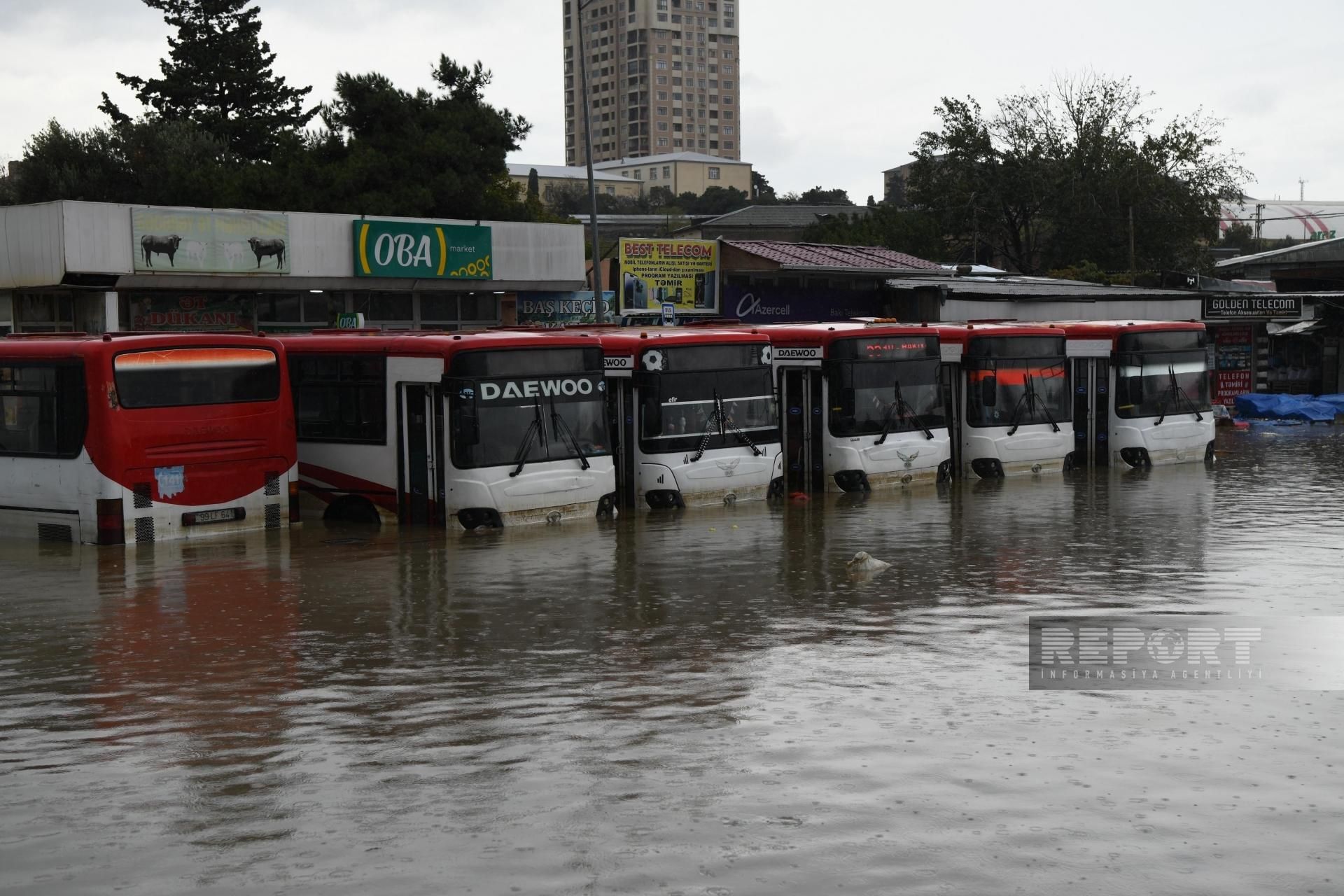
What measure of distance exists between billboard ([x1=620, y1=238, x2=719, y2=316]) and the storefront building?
1293mm

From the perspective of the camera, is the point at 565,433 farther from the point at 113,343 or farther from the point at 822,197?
the point at 822,197

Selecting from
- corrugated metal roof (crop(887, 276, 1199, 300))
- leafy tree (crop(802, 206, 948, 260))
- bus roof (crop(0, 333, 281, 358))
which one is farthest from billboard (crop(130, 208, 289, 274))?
leafy tree (crop(802, 206, 948, 260))

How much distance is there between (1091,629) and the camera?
40.1 ft

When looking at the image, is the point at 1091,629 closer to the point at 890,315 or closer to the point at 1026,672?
the point at 1026,672

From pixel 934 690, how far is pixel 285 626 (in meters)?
5.72

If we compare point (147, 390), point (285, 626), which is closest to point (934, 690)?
point (285, 626)

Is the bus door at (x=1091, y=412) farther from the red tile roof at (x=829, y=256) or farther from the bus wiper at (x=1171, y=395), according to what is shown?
the red tile roof at (x=829, y=256)

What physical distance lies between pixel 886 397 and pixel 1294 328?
28296 millimetres

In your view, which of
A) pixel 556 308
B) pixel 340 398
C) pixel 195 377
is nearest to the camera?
pixel 195 377

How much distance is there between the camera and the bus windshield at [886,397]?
78.3 ft

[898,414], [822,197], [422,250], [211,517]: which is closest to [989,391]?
[898,414]

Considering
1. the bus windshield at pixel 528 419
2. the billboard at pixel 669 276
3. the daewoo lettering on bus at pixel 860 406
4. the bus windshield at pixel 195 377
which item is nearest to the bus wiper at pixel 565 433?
the bus windshield at pixel 528 419

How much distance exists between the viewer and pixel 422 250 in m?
36.1

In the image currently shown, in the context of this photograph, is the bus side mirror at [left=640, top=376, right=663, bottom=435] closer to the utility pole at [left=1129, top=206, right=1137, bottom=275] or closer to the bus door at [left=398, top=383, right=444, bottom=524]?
the bus door at [left=398, top=383, right=444, bottom=524]
